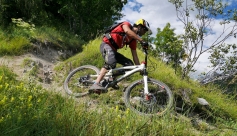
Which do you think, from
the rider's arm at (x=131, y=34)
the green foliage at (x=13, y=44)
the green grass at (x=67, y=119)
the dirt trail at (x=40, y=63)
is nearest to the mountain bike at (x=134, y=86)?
the rider's arm at (x=131, y=34)

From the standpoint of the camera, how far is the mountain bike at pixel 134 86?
533cm

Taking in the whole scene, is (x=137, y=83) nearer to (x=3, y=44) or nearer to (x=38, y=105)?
(x=38, y=105)

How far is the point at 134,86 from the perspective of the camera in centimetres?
578

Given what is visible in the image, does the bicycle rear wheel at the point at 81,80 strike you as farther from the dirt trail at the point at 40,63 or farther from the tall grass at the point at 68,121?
the tall grass at the point at 68,121

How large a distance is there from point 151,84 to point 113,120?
108 inches

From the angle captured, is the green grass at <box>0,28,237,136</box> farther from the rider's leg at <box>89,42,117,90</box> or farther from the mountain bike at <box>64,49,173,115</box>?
the rider's leg at <box>89,42,117,90</box>

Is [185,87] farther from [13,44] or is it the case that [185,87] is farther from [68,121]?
[13,44]

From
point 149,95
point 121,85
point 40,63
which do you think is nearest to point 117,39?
point 149,95

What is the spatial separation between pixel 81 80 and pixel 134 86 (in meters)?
1.66

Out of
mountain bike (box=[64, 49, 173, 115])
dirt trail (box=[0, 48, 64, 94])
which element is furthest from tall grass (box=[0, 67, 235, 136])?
dirt trail (box=[0, 48, 64, 94])

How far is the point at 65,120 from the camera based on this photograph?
3.02m

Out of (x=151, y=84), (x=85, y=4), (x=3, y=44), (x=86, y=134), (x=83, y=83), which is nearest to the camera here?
(x=86, y=134)

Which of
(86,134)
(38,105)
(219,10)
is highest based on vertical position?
(219,10)

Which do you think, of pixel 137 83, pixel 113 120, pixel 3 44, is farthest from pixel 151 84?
pixel 3 44
